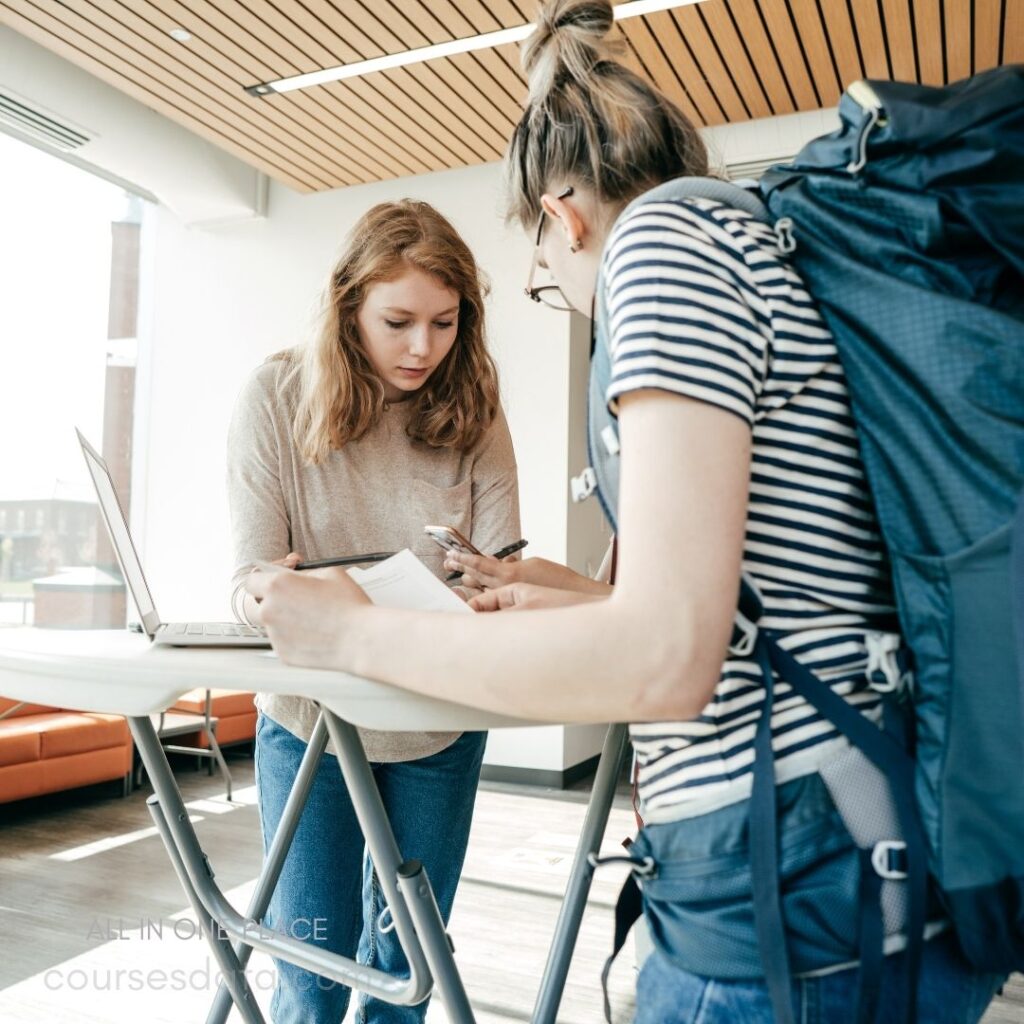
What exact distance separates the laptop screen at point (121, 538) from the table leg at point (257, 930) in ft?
0.43

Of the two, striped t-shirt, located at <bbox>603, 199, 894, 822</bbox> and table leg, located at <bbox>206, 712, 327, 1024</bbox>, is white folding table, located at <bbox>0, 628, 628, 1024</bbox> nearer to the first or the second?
Answer: table leg, located at <bbox>206, 712, 327, 1024</bbox>

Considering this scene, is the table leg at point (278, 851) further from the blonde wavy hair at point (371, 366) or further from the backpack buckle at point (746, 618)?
the backpack buckle at point (746, 618)

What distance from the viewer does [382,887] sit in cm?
117

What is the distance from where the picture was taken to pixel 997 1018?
246cm

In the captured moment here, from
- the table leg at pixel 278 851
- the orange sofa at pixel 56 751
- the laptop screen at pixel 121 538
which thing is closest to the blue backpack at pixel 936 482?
the laptop screen at pixel 121 538

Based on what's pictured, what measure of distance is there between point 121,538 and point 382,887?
52 cm

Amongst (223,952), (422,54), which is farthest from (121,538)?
(422,54)

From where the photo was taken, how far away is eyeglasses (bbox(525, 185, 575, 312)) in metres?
0.94

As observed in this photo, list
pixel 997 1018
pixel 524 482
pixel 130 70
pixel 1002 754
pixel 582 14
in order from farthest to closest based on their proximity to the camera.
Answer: pixel 524 482, pixel 130 70, pixel 997 1018, pixel 582 14, pixel 1002 754

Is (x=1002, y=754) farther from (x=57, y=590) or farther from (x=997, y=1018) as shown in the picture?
(x=57, y=590)

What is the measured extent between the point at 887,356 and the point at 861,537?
0.44 ft

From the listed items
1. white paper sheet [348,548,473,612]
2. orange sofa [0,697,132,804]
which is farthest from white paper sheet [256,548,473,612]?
orange sofa [0,697,132,804]

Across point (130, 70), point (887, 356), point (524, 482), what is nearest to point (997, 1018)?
point (887, 356)

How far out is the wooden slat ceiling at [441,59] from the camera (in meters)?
3.92
